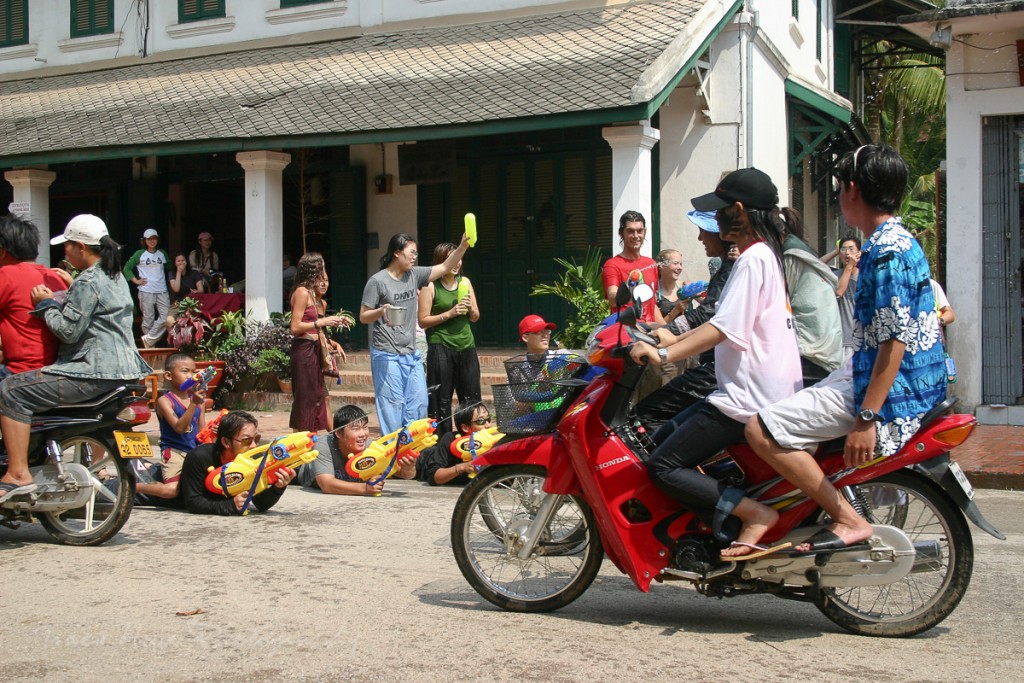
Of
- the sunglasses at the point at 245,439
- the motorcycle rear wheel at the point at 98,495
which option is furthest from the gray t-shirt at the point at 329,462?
the motorcycle rear wheel at the point at 98,495

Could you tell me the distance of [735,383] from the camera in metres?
4.74

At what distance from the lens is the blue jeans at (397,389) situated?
9.59 meters

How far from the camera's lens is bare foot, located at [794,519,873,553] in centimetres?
466

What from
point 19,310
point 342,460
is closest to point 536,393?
point 19,310

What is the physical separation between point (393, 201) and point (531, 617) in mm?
12252

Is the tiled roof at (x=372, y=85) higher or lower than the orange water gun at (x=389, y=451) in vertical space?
higher

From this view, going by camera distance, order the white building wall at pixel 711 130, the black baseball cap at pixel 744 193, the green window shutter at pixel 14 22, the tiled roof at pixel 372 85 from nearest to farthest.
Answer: the black baseball cap at pixel 744 193
the tiled roof at pixel 372 85
the white building wall at pixel 711 130
the green window shutter at pixel 14 22

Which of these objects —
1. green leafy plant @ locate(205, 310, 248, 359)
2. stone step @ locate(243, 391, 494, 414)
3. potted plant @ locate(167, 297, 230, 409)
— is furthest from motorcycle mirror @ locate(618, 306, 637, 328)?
potted plant @ locate(167, 297, 230, 409)

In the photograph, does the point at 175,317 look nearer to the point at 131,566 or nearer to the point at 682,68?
the point at 682,68

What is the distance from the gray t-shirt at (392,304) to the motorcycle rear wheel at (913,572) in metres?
5.33

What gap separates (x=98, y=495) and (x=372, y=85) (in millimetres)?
9471

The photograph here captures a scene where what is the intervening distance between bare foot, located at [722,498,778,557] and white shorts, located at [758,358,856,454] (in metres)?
0.31

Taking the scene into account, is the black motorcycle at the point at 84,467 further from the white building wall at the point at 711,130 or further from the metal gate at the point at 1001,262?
the white building wall at the point at 711,130

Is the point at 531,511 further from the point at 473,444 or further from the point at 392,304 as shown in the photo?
the point at 392,304
